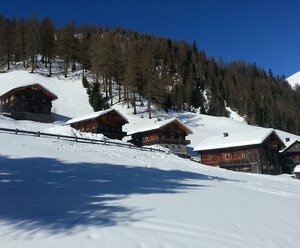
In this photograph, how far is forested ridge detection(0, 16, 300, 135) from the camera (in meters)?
81.0

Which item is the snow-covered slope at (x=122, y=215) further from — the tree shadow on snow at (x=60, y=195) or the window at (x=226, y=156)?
the window at (x=226, y=156)

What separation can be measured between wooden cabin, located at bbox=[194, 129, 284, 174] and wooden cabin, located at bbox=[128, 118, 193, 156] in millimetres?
3389

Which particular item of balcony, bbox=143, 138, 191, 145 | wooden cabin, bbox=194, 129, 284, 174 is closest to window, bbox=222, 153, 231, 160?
wooden cabin, bbox=194, 129, 284, 174

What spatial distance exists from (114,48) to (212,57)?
76751 millimetres

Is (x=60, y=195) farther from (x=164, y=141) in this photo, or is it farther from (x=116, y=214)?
(x=164, y=141)

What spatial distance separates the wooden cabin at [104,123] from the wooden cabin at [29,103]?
5.69 metres

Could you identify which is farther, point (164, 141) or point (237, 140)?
point (164, 141)

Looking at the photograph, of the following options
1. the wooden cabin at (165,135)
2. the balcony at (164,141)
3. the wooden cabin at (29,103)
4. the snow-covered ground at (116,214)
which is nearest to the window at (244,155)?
the wooden cabin at (165,135)

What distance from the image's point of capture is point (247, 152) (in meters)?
54.6

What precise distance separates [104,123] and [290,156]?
33.4 meters

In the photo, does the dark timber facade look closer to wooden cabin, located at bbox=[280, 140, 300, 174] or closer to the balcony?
the balcony

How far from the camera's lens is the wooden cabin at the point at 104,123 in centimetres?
5394

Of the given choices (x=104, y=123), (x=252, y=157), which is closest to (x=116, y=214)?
(x=104, y=123)

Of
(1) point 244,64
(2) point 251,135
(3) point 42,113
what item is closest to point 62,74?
(3) point 42,113
